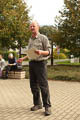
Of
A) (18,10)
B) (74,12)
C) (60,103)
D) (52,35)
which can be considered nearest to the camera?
(60,103)

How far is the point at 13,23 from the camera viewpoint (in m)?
19.7

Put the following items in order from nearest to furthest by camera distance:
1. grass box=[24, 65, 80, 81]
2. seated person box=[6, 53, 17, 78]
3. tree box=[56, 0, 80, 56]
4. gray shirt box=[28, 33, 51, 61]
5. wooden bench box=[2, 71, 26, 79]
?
1. gray shirt box=[28, 33, 51, 61]
2. grass box=[24, 65, 80, 81]
3. wooden bench box=[2, 71, 26, 79]
4. seated person box=[6, 53, 17, 78]
5. tree box=[56, 0, 80, 56]

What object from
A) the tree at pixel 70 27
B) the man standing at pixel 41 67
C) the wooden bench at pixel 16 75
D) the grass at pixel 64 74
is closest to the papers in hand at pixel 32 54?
the man standing at pixel 41 67

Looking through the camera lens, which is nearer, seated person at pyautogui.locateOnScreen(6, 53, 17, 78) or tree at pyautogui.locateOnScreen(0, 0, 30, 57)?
seated person at pyautogui.locateOnScreen(6, 53, 17, 78)

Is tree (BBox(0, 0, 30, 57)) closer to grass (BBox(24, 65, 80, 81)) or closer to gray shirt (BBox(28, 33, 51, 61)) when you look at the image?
grass (BBox(24, 65, 80, 81))

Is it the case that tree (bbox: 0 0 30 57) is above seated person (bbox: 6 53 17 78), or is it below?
above

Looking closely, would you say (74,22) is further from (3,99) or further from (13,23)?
(3,99)

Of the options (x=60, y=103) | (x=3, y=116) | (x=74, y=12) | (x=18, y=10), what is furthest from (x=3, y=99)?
Result: (x=74, y=12)

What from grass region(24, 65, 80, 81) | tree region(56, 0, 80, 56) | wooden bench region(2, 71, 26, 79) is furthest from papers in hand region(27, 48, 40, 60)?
tree region(56, 0, 80, 56)

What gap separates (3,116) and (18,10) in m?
16.6

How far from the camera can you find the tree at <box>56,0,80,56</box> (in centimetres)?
2245

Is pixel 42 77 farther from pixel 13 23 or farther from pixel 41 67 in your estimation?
pixel 13 23

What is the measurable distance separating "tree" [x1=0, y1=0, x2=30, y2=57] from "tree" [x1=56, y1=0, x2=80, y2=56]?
3.80m

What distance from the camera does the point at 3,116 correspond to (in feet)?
17.1
